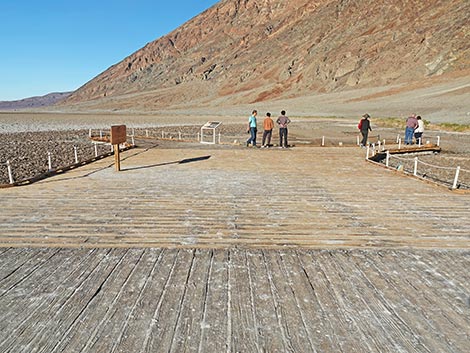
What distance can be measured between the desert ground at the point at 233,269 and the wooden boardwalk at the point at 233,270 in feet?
0.05

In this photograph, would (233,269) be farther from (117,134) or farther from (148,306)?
(117,134)

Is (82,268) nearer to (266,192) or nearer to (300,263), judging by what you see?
(300,263)

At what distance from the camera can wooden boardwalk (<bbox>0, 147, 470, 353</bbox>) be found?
3.13 m

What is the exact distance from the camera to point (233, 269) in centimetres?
424

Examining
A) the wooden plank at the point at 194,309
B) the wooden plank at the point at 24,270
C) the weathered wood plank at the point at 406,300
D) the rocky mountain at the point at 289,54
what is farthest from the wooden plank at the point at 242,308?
the rocky mountain at the point at 289,54

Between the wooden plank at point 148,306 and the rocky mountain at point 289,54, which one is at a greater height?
the rocky mountain at point 289,54

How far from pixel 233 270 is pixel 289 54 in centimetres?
11318

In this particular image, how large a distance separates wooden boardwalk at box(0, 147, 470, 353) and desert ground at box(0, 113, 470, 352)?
0.05 feet

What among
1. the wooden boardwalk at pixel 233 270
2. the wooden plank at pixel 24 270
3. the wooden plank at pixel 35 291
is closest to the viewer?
the wooden boardwalk at pixel 233 270

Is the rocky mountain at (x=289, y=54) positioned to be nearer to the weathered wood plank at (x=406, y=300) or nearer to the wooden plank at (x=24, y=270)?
the weathered wood plank at (x=406, y=300)

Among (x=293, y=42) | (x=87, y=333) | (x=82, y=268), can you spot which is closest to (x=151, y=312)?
(x=87, y=333)

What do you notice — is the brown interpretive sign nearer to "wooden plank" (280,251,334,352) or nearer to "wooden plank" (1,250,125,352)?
"wooden plank" (1,250,125,352)

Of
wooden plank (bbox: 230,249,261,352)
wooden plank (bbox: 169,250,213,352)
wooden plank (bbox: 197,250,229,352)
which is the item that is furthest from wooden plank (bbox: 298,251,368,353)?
wooden plank (bbox: 169,250,213,352)

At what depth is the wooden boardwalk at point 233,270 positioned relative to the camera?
3.13 metres
